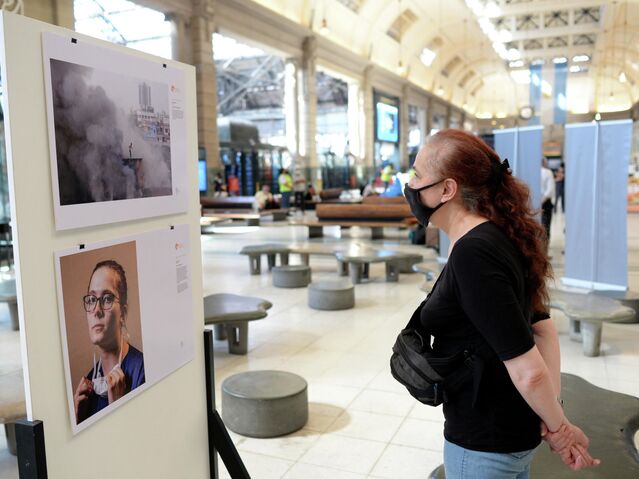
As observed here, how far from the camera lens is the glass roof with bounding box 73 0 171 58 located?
24.8 m

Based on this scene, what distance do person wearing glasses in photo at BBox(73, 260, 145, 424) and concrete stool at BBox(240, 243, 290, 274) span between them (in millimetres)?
7423

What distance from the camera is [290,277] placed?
857 cm

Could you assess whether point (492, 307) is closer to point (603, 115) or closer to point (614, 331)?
point (614, 331)

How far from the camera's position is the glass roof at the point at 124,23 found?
24.8 m

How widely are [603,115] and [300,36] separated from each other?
32.1 m

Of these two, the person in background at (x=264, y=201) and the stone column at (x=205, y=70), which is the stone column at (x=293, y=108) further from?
the stone column at (x=205, y=70)

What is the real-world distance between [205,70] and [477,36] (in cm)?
2555

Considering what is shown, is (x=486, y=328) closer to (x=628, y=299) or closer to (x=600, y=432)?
(x=600, y=432)

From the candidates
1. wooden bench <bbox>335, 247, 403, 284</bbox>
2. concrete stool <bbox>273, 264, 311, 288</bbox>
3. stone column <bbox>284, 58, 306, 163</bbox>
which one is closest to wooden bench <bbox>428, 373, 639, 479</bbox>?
wooden bench <bbox>335, 247, 403, 284</bbox>

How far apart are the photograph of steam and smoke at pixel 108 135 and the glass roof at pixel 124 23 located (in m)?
24.1

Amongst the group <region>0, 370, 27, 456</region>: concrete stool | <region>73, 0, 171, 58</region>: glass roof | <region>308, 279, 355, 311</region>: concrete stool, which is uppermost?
<region>73, 0, 171, 58</region>: glass roof

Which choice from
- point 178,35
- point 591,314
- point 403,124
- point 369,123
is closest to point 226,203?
point 178,35

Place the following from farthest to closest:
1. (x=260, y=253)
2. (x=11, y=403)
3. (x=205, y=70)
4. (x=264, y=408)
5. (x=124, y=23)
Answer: (x=124, y=23) < (x=205, y=70) < (x=260, y=253) < (x=264, y=408) < (x=11, y=403)

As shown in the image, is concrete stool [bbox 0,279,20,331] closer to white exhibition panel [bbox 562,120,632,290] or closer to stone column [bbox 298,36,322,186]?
white exhibition panel [bbox 562,120,632,290]
